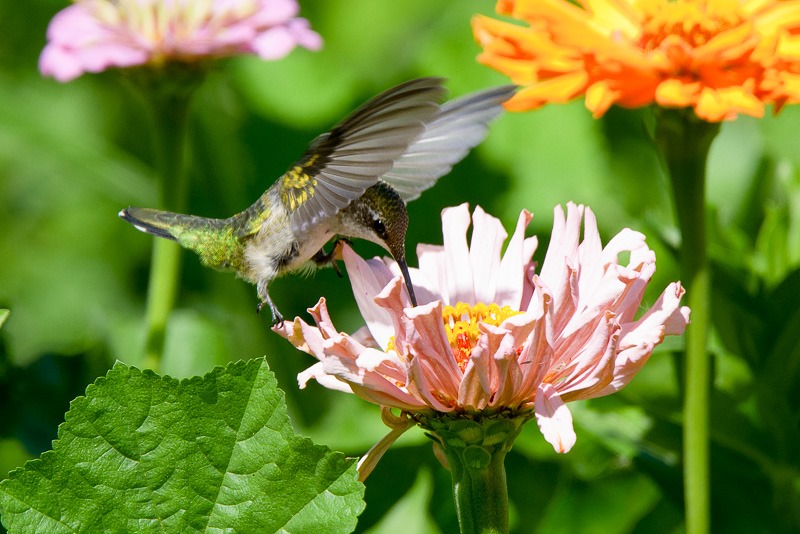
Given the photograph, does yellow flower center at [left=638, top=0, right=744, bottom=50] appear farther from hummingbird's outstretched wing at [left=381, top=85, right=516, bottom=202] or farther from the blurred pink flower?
the blurred pink flower

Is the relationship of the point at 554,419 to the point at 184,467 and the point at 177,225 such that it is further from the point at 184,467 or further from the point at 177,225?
the point at 177,225

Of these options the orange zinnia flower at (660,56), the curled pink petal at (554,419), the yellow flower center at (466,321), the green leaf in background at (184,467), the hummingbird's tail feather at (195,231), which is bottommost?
the hummingbird's tail feather at (195,231)

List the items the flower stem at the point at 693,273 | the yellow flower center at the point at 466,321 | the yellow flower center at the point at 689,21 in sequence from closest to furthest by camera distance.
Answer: the yellow flower center at the point at 466,321 → the flower stem at the point at 693,273 → the yellow flower center at the point at 689,21

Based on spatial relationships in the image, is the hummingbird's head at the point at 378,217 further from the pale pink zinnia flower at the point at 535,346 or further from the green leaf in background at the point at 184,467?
the green leaf in background at the point at 184,467

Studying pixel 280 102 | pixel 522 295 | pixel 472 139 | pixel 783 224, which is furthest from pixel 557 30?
pixel 280 102

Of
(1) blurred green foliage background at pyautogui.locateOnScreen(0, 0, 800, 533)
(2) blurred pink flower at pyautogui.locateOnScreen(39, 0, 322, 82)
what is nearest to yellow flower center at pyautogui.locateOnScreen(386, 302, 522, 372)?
(1) blurred green foliage background at pyautogui.locateOnScreen(0, 0, 800, 533)

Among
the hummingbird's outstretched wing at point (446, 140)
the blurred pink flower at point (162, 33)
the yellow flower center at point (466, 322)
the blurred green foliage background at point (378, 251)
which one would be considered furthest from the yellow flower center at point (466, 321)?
the blurred pink flower at point (162, 33)
